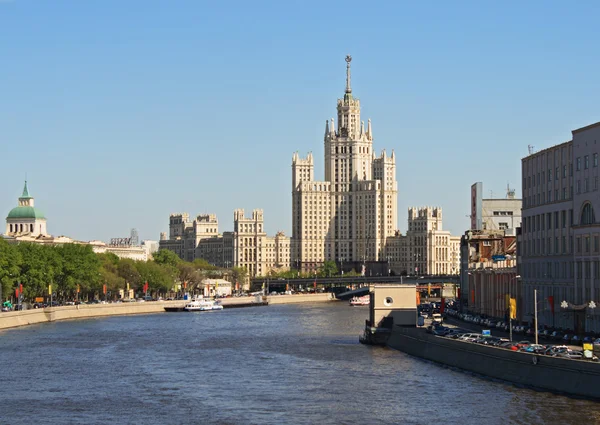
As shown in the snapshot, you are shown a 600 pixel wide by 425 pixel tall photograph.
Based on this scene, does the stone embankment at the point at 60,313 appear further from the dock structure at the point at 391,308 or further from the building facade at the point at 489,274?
the building facade at the point at 489,274

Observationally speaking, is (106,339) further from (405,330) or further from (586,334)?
(586,334)

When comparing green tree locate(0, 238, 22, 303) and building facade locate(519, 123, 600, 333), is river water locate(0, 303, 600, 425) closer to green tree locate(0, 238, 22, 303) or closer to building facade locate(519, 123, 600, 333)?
building facade locate(519, 123, 600, 333)

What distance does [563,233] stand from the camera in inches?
4437

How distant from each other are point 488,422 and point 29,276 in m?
124

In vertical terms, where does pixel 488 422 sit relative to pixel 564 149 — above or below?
below

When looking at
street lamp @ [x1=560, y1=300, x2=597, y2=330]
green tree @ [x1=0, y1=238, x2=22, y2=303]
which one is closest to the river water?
street lamp @ [x1=560, y1=300, x2=597, y2=330]

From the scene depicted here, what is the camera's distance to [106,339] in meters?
128

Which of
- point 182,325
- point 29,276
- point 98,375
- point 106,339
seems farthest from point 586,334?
point 29,276

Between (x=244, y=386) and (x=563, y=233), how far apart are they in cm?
4022

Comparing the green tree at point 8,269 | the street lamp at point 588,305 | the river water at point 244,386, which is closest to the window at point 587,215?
the street lamp at point 588,305

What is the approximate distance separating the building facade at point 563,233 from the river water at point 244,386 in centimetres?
1485

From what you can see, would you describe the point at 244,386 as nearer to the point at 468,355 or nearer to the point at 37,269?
the point at 468,355

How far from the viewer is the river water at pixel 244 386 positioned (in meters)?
70.9

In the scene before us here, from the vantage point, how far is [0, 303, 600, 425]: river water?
70.9m
